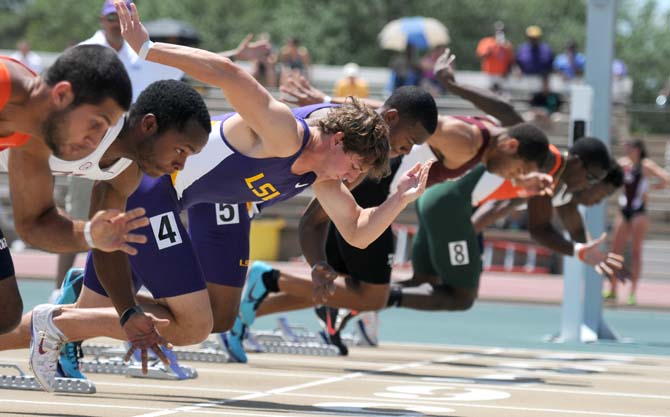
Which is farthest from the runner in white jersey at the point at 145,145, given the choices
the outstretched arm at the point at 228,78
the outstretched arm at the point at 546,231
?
the outstretched arm at the point at 546,231

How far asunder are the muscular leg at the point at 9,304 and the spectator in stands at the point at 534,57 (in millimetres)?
18984

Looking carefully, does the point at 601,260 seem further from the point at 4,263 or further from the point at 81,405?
the point at 4,263

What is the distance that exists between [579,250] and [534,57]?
1454cm

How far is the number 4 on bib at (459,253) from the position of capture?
10945mm

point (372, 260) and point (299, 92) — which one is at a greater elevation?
point (299, 92)

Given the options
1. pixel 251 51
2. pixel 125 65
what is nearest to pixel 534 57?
pixel 251 51

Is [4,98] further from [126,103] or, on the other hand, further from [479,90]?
[479,90]

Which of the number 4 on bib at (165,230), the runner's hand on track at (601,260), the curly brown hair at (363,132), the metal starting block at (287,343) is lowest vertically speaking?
the metal starting block at (287,343)

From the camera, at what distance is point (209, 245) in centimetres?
836

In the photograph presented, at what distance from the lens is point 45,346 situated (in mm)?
7270

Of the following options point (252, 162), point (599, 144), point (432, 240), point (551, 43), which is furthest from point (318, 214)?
point (551, 43)

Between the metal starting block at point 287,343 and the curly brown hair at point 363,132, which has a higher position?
the curly brown hair at point 363,132

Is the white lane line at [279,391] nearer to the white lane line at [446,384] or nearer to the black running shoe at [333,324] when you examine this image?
the white lane line at [446,384]

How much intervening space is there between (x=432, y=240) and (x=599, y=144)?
1.52 m
